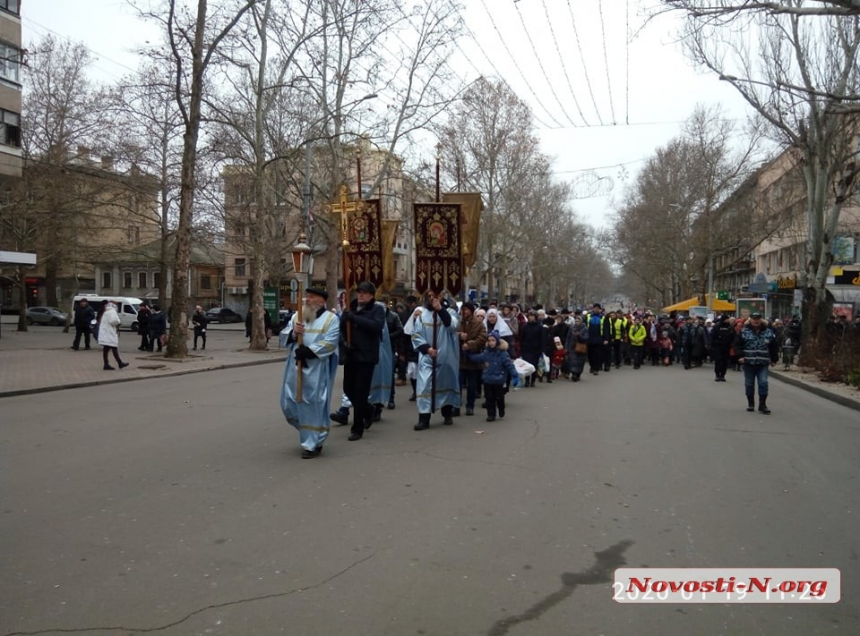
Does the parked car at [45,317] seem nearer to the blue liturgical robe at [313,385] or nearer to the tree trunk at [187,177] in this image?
the tree trunk at [187,177]

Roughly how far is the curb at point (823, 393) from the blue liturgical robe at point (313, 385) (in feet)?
33.0

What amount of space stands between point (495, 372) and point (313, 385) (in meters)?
3.55

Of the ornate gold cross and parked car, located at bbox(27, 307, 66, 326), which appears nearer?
the ornate gold cross

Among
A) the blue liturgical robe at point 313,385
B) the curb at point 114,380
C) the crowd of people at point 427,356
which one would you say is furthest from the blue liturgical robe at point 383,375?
the curb at point 114,380

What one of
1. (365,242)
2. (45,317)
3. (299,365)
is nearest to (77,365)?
(365,242)

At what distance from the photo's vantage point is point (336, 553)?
459cm

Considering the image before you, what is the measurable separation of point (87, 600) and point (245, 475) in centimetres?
276

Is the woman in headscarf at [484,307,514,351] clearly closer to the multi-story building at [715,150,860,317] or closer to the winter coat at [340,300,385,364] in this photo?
the winter coat at [340,300,385,364]

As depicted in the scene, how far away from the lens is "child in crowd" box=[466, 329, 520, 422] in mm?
10312

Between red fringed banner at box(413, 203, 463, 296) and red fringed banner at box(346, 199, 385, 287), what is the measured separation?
31.7 inches

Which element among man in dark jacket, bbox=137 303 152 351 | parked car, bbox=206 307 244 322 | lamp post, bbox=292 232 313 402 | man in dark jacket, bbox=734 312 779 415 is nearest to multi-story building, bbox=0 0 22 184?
man in dark jacket, bbox=137 303 152 351

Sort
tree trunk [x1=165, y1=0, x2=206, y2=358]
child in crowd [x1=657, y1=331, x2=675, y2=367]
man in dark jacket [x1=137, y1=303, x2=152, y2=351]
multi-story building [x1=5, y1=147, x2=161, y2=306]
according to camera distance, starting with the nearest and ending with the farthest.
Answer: tree trunk [x1=165, y1=0, x2=206, y2=358]
child in crowd [x1=657, y1=331, x2=675, y2=367]
man in dark jacket [x1=137, y1=303, x2=152, y2=351]
multi-story building [x1=5, y1=147, x2=161, y2=306]

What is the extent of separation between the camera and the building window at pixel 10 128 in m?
24.3

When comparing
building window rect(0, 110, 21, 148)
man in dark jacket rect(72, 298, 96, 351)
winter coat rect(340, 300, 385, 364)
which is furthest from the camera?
building window rect(0, 110, 21, 148)
